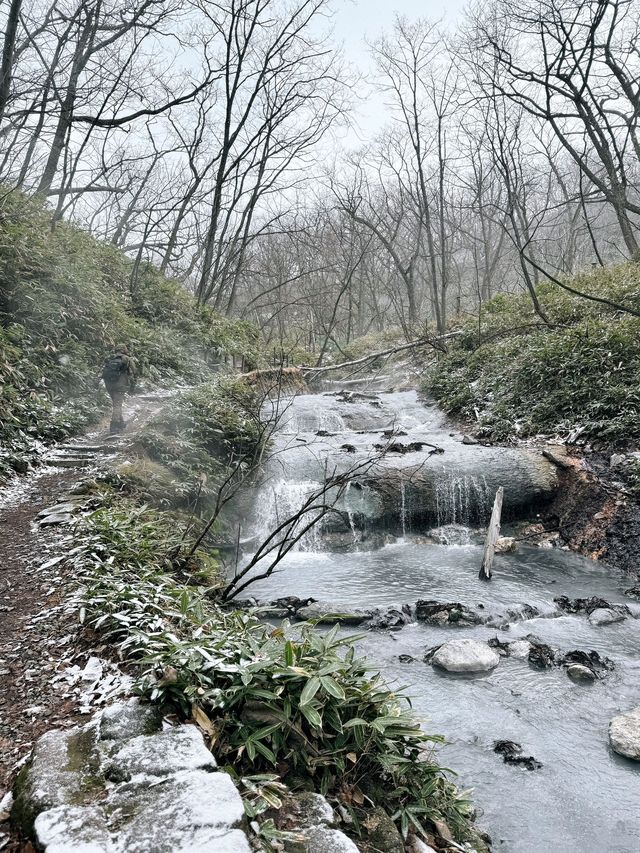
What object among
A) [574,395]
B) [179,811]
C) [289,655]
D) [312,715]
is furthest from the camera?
[574,395]

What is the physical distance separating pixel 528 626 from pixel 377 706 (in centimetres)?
363

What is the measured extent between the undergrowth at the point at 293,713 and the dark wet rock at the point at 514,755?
34.9 inches

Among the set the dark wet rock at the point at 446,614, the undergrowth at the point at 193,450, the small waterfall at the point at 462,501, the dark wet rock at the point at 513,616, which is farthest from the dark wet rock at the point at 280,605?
the small waterfall at the point at 462,501

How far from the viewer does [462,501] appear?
357 inches

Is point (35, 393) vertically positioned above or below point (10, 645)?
above

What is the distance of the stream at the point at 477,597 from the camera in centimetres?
332

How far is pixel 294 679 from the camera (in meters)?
2.64

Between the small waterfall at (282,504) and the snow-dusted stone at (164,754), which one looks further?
the small waterfall at (282,504)

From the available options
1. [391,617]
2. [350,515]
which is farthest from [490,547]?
[350,515]

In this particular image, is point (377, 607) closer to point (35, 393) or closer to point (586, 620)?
point (586, 620)

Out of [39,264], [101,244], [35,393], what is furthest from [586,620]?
[101,244]

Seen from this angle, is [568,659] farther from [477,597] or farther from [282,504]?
[282,504]

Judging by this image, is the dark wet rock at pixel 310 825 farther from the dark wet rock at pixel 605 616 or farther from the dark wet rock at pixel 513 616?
the dark wet rock at pixel 605 616

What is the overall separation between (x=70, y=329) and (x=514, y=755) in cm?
1031
